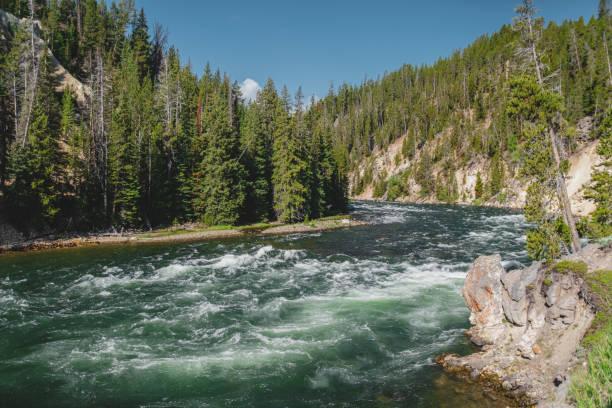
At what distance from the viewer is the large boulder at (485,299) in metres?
11.6

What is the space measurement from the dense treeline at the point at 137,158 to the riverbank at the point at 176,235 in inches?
95.4

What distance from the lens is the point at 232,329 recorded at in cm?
1389

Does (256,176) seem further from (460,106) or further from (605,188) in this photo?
(460,106)

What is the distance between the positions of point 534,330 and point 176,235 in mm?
37277

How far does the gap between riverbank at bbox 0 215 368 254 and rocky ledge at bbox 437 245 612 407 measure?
104 ft

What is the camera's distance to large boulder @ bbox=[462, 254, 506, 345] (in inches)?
457

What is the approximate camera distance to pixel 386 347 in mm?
12125

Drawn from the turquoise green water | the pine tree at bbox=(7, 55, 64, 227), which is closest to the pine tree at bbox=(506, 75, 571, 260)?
the turquoise green water

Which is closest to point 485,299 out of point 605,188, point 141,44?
point 605,188

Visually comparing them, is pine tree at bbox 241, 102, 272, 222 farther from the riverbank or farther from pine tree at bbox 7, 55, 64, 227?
pine tree at bbox 7, 55, 64, 227

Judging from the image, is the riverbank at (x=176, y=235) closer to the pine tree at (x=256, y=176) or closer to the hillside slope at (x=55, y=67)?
the pine tree at (x=256, y=176)

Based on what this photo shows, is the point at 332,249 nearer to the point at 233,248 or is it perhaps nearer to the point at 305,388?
the point at 233,248

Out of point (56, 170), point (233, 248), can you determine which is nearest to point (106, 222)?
point (56, 170)

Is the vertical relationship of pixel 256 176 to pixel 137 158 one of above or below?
below
